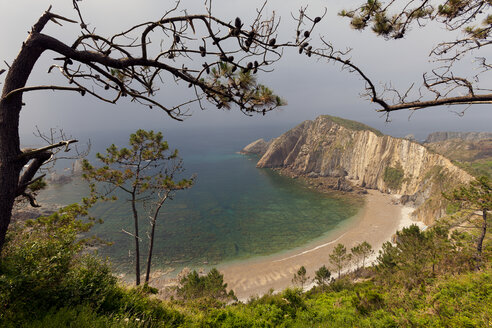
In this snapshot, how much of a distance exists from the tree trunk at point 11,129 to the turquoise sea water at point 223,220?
30988mm

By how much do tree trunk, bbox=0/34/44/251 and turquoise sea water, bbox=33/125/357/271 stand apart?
31.0 metres

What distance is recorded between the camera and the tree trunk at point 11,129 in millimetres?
2084

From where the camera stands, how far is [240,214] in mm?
47281

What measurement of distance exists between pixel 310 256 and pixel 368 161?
46.1m

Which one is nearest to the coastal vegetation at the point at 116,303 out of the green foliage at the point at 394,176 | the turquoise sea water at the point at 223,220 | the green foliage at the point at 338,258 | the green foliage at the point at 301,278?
the green foliage at the point at 301,278

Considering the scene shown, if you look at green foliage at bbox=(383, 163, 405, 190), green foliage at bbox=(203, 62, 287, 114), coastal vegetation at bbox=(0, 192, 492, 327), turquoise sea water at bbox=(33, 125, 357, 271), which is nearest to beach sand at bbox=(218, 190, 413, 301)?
turquoise sea water at bbox=(33, 125, 357, 271)

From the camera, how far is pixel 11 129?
7.23 ft

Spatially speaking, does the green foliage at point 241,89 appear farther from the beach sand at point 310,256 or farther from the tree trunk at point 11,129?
the beach sand at point 310,256

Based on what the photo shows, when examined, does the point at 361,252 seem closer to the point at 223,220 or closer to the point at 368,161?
the point at 223,220

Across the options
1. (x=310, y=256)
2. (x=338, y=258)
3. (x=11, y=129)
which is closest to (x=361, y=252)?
(x=338, y=258)

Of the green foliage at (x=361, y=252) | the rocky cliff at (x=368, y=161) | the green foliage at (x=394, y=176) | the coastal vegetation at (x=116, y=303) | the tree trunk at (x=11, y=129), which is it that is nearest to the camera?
the tree trunk at (x=11, y=129)

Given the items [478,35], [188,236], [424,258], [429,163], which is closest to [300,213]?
[188,236]

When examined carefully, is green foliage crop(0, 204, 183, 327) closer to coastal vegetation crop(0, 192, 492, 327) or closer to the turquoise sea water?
coastal vegetation crop(0, 192, 492, 327)

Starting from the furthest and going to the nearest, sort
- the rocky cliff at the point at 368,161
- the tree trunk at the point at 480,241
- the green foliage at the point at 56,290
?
the rocky cliff at the point at 368,161, the tree trunk at the point at 480,241, the green foliage at the point at 56,290
